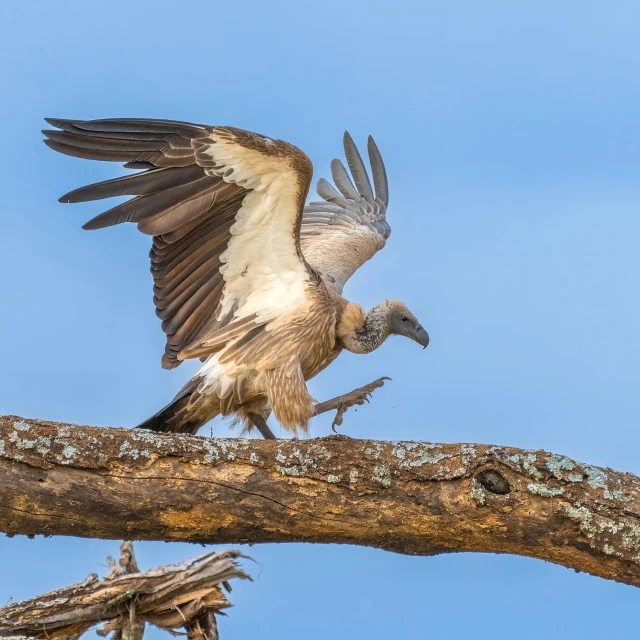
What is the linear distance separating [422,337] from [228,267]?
5.54 ft

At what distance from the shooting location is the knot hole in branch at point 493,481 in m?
3.95

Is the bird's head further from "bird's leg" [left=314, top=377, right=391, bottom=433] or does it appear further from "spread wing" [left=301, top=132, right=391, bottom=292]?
"bird's leg" [left=314, top=377, right=391, bottom=433]

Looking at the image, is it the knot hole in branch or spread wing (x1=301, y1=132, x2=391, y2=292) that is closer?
the knot hole in branch

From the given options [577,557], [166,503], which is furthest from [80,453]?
[577,557]

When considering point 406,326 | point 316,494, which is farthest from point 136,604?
point 406,326

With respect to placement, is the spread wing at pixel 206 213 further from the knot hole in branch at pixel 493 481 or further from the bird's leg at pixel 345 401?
the knot hole in branch at pixel 493 481

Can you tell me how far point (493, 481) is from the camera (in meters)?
3.96

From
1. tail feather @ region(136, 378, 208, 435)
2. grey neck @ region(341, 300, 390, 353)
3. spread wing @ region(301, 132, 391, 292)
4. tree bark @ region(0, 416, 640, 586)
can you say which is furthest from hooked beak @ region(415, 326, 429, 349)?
tree bark @ region(0, 416, 640, 586)

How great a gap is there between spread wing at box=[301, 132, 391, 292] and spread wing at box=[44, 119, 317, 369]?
113cm

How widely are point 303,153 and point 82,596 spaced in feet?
8.99

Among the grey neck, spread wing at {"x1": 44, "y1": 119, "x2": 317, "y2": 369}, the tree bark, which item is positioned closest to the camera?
the tree bark

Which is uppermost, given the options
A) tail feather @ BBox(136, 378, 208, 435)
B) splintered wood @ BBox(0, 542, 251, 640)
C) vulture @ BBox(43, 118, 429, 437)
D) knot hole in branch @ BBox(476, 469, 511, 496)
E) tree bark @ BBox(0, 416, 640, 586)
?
vulture @ BBox(43, 118, 429, 437)

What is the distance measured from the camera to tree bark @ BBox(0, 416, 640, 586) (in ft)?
12.8

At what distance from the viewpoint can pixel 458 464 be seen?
3961 millimetres
